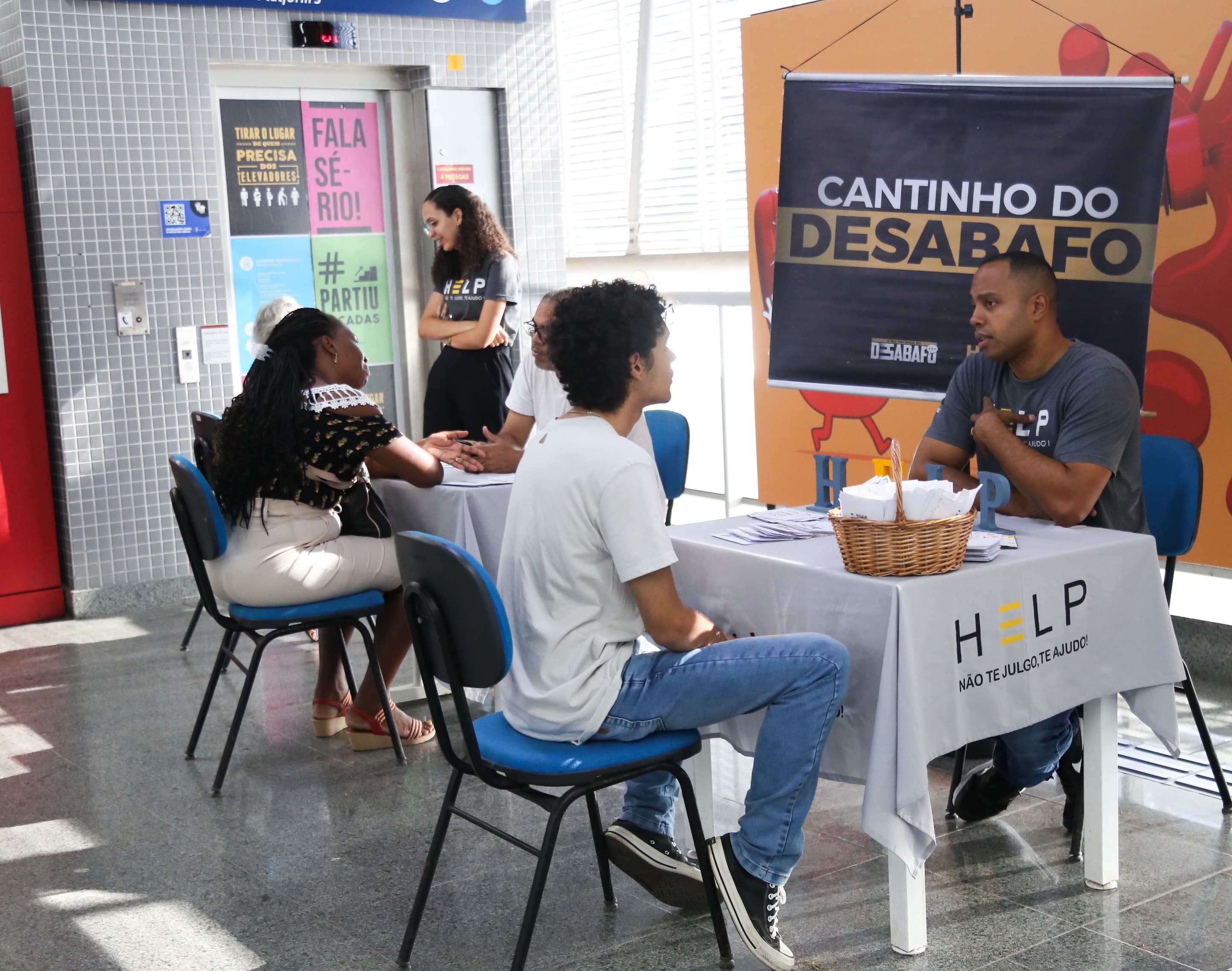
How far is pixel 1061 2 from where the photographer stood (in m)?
4.07

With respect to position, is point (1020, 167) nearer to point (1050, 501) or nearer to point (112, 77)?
point (1050, 501)

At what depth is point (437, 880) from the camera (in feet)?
9.21

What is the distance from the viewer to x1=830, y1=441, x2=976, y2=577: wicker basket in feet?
7.39

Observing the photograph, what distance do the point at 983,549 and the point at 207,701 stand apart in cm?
218

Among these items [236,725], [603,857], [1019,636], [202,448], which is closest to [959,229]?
[1019,636]

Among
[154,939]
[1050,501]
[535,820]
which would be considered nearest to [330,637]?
[535,820]

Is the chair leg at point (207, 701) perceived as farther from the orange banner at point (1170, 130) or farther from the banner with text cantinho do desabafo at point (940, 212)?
the orange banner at point (1170, 130)

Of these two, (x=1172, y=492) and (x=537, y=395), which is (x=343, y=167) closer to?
(x=537, y=395)

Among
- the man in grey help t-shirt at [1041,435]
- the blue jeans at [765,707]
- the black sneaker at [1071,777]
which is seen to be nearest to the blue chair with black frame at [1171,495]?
the man in grey help t-shirt at [1041,435]

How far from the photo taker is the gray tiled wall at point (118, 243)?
5.20 metres

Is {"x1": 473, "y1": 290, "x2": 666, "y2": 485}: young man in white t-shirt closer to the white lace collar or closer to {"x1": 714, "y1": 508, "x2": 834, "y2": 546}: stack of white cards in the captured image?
the white lace collar

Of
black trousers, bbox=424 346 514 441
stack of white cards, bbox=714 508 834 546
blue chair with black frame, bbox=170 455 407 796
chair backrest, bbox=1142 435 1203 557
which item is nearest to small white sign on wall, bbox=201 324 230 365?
black trousers, bbox=424 346 514 441

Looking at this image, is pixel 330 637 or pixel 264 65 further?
pixel 264 65

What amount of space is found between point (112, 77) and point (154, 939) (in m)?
3.84
